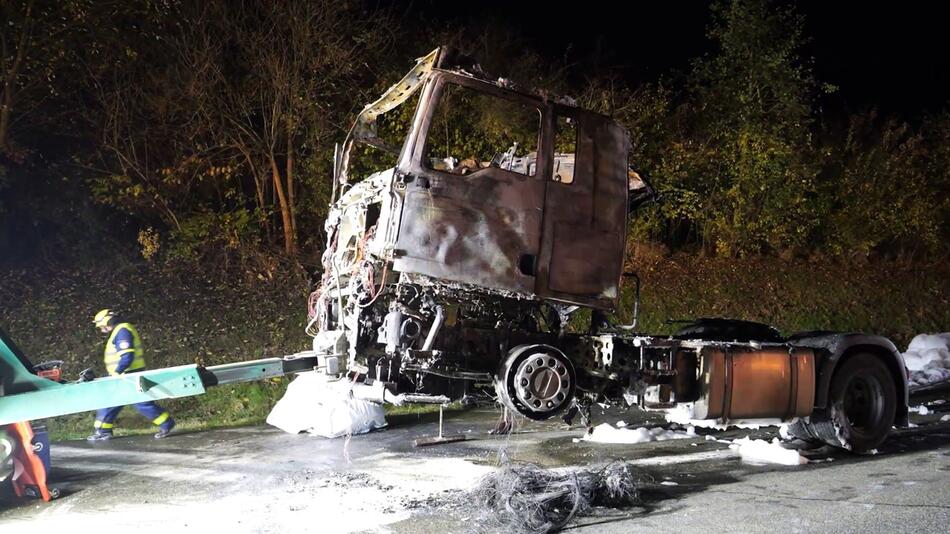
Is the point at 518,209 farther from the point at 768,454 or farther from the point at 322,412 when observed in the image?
the point at 322,412

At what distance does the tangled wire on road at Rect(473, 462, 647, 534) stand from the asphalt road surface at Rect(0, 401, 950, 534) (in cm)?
10

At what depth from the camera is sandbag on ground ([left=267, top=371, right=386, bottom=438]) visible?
332 inches

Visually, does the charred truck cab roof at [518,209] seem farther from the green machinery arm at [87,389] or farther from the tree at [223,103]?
the tree at [223,103]

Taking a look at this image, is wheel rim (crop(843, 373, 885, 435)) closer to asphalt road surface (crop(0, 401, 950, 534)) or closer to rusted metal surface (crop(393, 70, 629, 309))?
asphalt road surface (crop(0, 401, 950, 534))

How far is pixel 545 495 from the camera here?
548 centimetres

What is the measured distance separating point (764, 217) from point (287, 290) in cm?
904

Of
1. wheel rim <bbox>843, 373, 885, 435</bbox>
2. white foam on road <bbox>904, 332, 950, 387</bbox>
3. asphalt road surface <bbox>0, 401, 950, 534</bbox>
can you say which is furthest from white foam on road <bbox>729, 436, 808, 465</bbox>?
white foam on road <bbox>904, 332, 950, 387</bbox>

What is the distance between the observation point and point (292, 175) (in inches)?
560

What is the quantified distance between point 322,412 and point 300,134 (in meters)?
6.72

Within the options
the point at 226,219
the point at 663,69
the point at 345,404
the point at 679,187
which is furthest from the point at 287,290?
the point at 663,69

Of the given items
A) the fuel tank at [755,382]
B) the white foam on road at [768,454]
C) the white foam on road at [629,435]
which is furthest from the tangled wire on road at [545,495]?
the white foam on road at [629,435]

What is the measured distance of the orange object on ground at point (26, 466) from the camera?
6094 millimetres

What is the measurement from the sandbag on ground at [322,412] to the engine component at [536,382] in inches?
109

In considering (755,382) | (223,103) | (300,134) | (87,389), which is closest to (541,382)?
(755,382)
